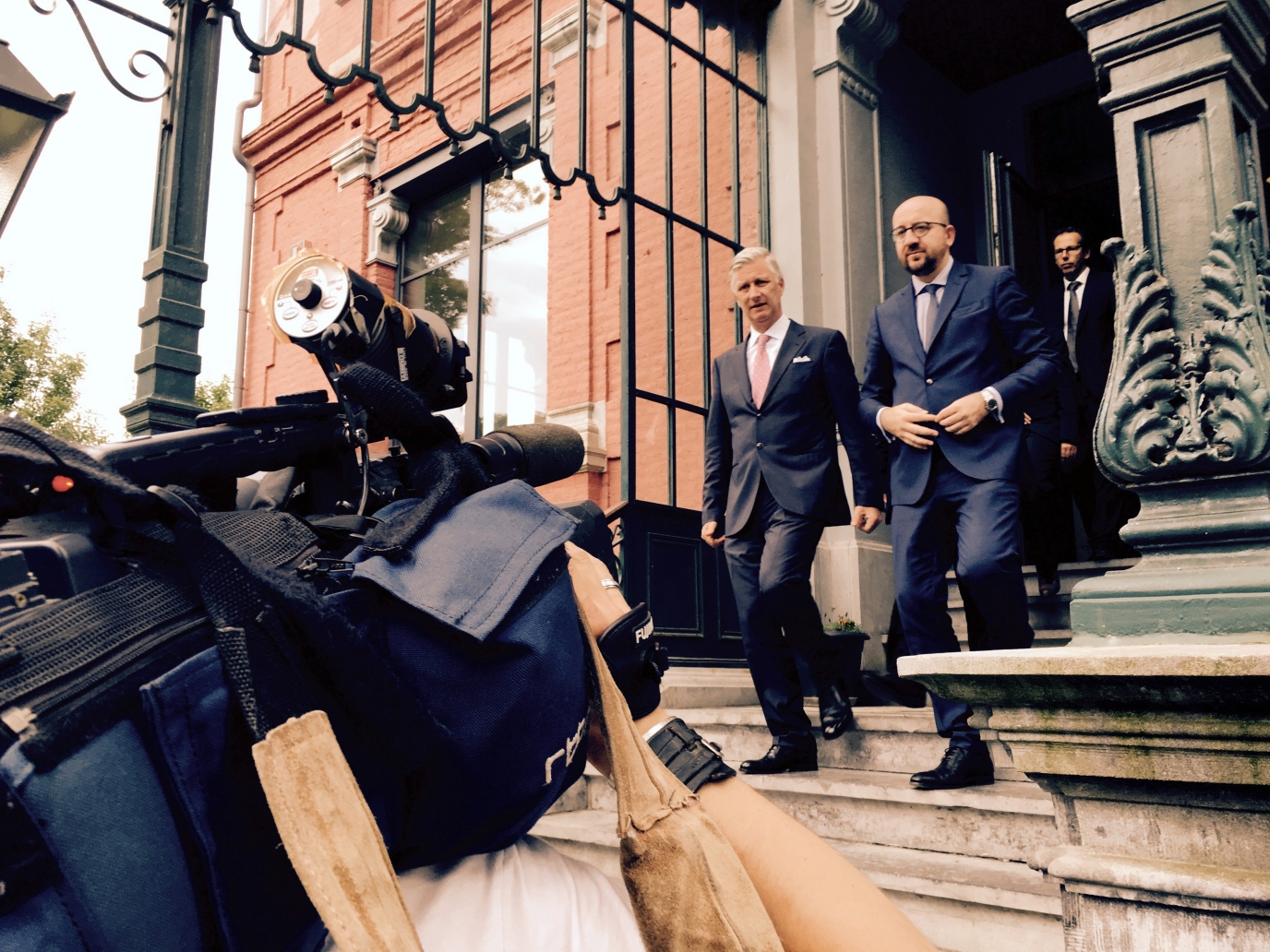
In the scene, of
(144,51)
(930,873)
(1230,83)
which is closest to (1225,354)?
(1230,83)

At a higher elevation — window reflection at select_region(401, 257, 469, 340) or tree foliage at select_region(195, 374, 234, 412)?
tree foliage at select_region(195, 374, 234, 412)

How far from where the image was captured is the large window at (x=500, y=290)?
8.47 m

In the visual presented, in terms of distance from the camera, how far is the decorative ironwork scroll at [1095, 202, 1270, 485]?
190 centimetres

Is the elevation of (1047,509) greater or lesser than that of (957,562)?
greater

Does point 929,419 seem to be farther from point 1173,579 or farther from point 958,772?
point 1173,579

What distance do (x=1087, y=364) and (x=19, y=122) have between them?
475cm

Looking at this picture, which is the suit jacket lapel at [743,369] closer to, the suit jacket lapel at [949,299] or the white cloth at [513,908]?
the suit jacket lapel at [949,299]

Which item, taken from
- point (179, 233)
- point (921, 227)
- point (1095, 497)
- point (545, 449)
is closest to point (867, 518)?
point (921, 227)

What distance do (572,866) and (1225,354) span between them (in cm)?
177

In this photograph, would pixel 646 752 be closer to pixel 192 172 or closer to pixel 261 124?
pixel 192 172

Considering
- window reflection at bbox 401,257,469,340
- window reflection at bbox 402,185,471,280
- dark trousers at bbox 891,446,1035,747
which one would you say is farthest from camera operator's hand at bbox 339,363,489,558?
window reflection at bbox 402,185,471,280

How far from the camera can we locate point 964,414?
3.18m

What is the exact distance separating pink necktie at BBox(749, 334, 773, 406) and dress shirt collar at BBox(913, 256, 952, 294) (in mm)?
681

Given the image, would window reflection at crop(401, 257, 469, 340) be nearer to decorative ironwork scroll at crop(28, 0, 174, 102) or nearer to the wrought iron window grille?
the wrought iron window grille
